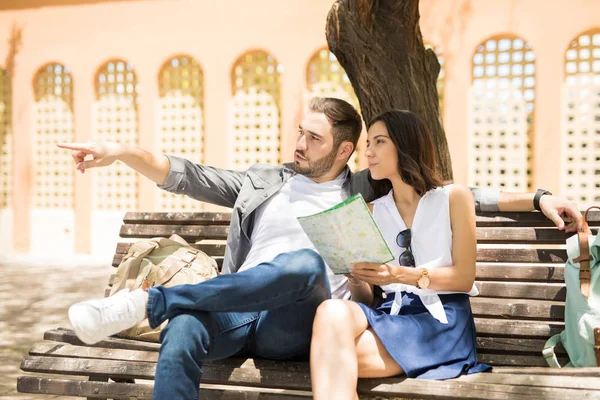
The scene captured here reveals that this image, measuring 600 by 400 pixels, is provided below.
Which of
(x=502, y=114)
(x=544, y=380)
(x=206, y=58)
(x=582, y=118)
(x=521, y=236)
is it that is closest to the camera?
(x=544, y=380)

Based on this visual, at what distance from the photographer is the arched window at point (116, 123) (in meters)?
11.8

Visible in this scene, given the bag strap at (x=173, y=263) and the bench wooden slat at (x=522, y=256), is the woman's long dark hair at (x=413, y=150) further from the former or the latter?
the bag strap at (x=173, y=263)

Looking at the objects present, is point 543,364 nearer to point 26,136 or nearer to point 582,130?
point 582,130

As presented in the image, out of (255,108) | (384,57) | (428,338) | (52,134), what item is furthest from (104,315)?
(52,134)

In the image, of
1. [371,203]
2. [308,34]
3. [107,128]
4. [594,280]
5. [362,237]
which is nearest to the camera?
[362,237]

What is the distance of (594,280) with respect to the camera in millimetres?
2787

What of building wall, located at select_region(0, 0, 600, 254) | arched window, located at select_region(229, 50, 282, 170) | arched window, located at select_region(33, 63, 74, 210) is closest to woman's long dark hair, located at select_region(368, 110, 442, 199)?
building wall, located at select_region(0, 0, 600, 254)

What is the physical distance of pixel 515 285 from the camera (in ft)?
10.5

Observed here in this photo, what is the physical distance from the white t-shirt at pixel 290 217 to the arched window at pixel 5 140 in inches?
403

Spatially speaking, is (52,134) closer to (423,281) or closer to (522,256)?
(522,256)

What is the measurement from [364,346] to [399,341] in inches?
4.9

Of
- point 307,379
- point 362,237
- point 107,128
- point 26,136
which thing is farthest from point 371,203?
point 26,136

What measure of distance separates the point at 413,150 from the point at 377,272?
0.54 metres

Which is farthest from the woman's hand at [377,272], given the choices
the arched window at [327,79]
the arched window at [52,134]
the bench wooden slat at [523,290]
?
the arched window at [52,134]
